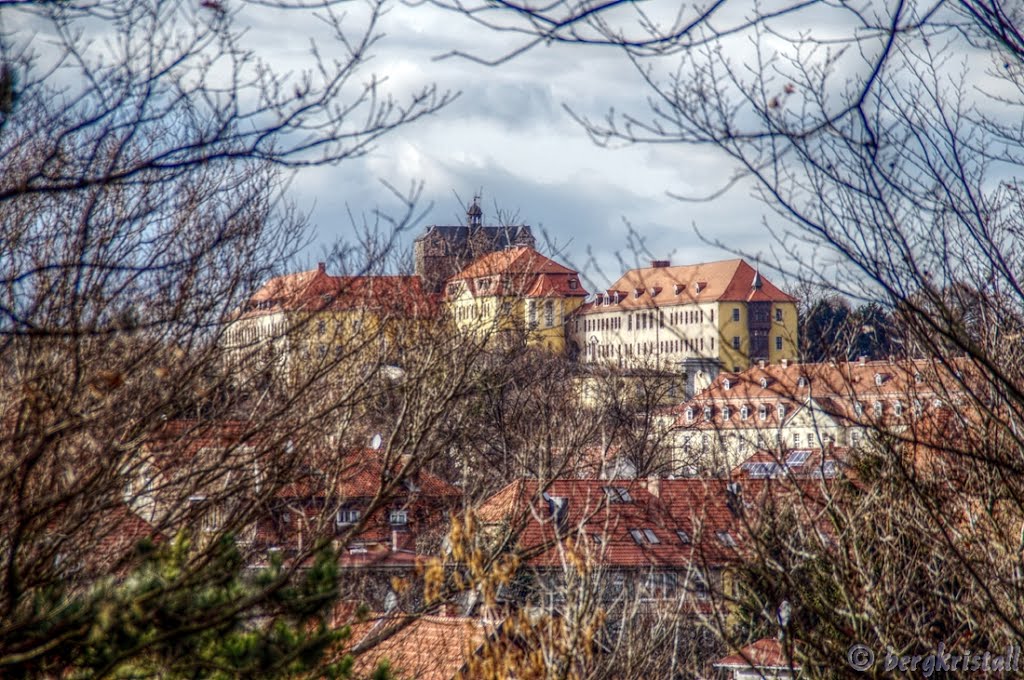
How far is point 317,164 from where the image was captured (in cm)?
443

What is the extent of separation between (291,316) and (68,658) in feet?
22.3

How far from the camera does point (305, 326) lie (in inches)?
413

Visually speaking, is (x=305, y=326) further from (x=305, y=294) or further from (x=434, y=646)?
(x=434, y=646)

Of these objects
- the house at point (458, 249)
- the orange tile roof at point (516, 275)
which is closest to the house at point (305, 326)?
the orange tile roof at point (516, 275)

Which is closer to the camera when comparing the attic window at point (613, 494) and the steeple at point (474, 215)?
the attic window at point (613, 494)

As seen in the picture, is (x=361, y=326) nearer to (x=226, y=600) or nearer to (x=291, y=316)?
(x=291, y=316)

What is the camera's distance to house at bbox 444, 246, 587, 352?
18.3m

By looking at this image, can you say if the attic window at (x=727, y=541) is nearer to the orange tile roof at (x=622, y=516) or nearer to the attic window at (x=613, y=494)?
the orange tile roof at (x=622, y=516)

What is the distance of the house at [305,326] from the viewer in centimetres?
912

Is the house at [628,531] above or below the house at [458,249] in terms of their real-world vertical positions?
below

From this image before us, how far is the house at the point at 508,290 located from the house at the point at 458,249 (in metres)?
0.25

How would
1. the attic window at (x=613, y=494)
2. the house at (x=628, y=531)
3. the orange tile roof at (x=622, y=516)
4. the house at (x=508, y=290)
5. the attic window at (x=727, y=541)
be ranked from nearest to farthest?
1. the house at (x=628, y=531)
2. the attic window at (x=613, y=494)
3. the attic window at (x=727, y=541)
4. the orange tile roof at (x=622, y=516)
5. the house at (x=508, y=290)

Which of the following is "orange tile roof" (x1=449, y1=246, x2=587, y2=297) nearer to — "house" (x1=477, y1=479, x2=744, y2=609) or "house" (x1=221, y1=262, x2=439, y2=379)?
"house" (x1=477, y1=479, x2=744, y2=609)

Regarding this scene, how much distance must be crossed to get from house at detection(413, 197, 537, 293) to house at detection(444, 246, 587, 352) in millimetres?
245
